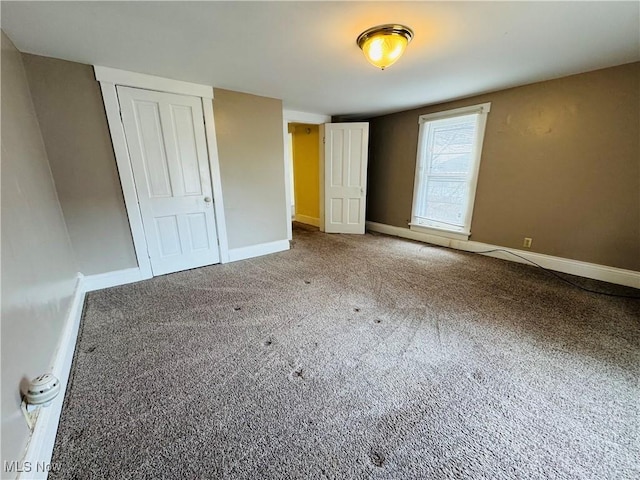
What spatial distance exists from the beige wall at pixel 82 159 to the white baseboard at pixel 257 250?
1.21 meters

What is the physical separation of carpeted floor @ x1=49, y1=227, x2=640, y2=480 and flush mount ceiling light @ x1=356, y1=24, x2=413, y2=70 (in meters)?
2.07

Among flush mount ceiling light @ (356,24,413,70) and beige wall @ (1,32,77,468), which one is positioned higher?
flush mount ceiling light @ (356,24,413,70)

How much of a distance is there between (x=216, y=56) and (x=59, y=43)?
3.77 ft

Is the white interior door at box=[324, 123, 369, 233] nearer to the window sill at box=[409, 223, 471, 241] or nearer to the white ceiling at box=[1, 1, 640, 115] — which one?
the window sill at box=[409, 223, 471, 241]

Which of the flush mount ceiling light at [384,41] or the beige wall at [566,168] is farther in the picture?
the beige wall at [566,168]

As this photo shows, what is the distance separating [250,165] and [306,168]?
235cm

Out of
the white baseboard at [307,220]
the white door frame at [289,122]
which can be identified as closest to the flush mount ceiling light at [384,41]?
the white door frame at [289,122]

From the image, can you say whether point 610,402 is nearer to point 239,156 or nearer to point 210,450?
point 210,450

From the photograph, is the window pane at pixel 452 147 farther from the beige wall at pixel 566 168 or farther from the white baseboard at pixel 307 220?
the white baseboard at pixel 307 220

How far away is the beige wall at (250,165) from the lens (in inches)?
127

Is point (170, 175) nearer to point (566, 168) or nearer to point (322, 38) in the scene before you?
point (322, 38)

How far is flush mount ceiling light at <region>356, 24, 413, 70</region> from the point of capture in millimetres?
1780

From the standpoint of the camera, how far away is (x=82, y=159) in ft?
7.95

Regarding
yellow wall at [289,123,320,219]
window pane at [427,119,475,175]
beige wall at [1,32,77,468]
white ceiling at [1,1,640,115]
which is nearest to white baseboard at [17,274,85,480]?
beige wall at [1,32,77,468]
